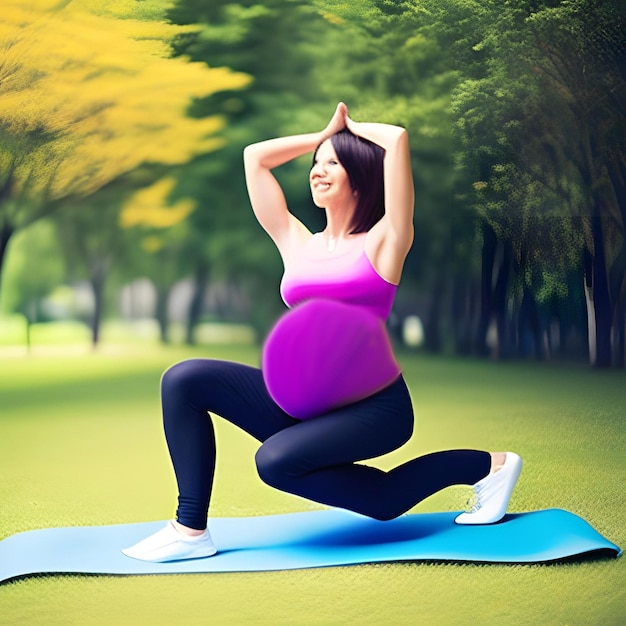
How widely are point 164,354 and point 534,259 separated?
2.36 m

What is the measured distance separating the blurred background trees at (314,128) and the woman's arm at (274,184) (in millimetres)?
2740

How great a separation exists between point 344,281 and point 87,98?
3.63 meters

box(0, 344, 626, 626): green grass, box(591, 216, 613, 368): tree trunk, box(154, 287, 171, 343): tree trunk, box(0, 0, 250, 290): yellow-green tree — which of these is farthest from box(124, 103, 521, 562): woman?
box(154, 287, 171, 343): tree trunk

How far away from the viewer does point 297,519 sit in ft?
9.21

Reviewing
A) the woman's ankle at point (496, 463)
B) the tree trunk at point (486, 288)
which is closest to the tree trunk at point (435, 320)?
the tree trunk at point (486, 288)

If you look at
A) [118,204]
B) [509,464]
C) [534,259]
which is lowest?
[509,464]

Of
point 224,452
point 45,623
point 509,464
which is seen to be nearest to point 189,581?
point 45,623

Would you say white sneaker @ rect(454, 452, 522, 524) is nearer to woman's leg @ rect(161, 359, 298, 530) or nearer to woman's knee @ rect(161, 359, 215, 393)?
woman's leg @ rect(161, 359, 298, 530)

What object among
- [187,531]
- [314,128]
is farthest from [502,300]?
[187,531]

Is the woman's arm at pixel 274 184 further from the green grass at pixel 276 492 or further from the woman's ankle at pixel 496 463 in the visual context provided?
the green grass at pixel 276 492

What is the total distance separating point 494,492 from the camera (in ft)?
8.66

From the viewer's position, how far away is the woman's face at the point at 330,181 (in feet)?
8.51

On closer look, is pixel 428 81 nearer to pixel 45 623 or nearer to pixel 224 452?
pixel 224 452

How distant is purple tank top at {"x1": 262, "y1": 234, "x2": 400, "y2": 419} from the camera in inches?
95.8
